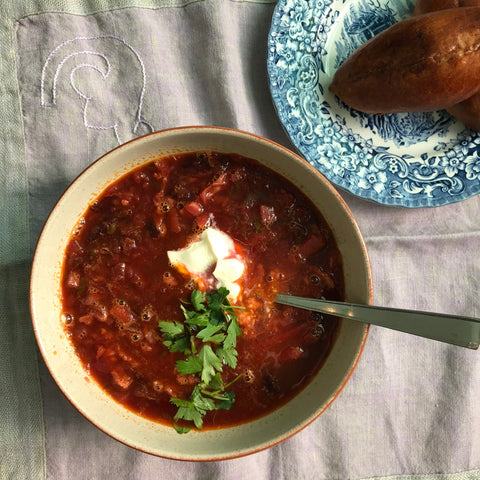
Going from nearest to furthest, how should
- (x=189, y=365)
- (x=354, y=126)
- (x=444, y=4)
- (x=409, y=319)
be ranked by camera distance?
(x=409, y=319), (x=189, y=365), (x=444, y=4), (x=354, y=126)

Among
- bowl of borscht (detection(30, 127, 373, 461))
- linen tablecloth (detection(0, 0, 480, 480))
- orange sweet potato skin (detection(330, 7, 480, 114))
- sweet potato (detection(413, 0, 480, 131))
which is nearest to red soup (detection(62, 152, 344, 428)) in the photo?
bowl of borscht (detection(30, 127, 373, 461))

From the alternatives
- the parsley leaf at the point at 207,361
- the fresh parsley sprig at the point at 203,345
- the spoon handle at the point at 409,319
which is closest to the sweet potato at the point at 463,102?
the spoon handle at the point at 409,319

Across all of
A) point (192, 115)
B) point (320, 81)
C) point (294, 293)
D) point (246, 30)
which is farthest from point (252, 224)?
point (246, 30)

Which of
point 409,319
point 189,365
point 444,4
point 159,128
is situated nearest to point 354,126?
point 444,4

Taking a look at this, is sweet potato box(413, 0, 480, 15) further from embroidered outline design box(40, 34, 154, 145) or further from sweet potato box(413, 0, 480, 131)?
embroidered outline design box(40, 34, 154, 145)

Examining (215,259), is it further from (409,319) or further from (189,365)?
(409,319)

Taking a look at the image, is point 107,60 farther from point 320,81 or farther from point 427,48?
point 427,48
